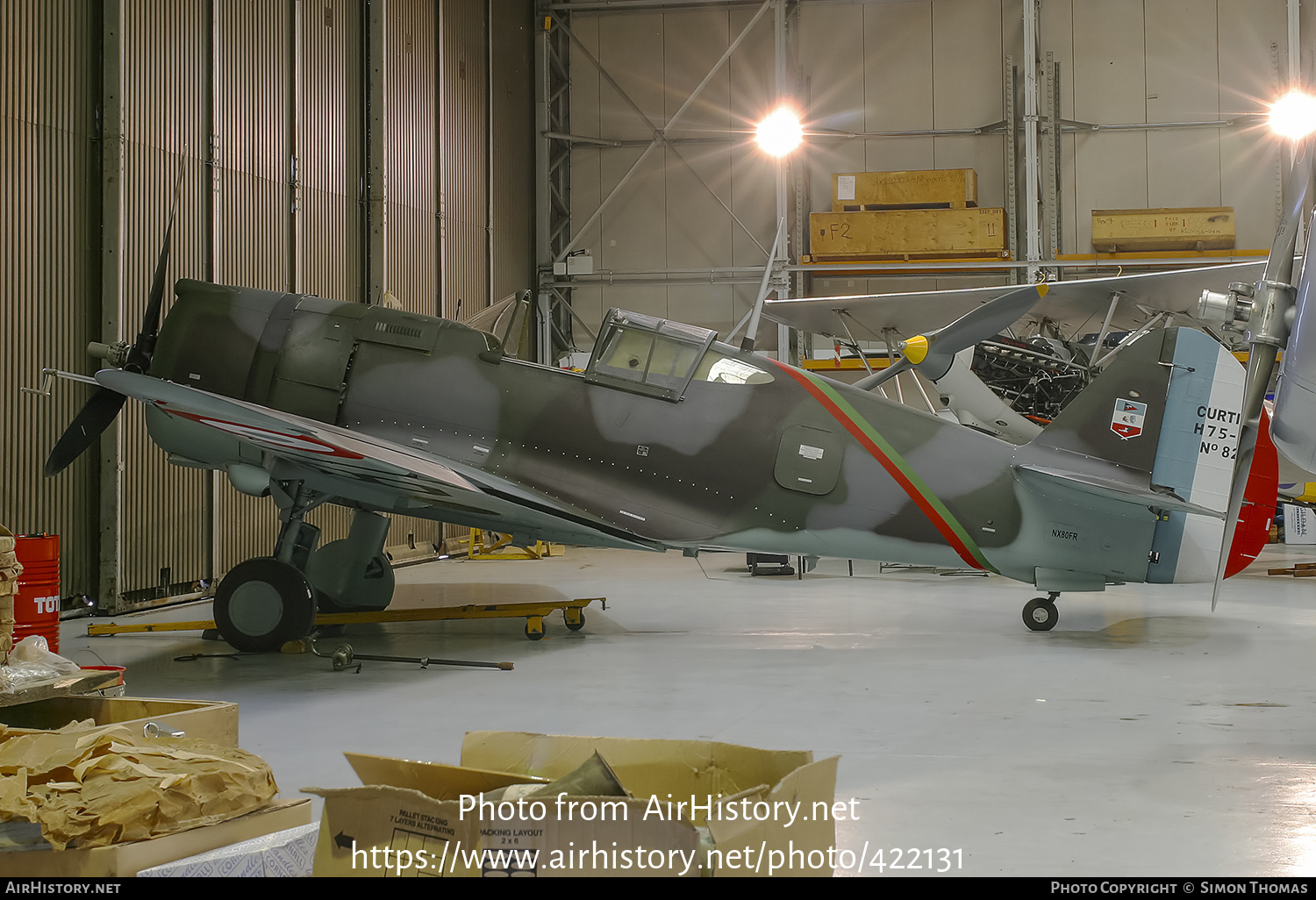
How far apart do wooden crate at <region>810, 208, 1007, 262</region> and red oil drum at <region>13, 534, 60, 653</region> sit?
13.9m

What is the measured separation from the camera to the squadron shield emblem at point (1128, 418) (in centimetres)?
744

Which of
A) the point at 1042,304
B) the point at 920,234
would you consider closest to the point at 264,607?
the point at 1042,304

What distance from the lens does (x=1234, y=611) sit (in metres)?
8.98

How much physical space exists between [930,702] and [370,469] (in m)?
3.41

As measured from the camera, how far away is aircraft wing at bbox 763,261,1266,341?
11055 millimetres

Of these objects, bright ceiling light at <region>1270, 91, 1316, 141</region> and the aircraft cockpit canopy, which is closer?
the aircraft cockpit canopy

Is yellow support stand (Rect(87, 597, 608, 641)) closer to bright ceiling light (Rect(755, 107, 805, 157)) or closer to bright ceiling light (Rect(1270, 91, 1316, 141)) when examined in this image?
bright ceiling light (Rect(755, 107, 805, 157))

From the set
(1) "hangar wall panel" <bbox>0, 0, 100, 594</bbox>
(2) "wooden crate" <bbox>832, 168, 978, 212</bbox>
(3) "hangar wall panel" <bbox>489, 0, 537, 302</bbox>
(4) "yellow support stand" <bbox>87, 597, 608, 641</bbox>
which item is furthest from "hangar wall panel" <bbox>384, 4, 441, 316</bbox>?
(4) "yellow support stand" <bbox>87, 597, 608, 641</bbox>

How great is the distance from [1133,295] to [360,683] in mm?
9036

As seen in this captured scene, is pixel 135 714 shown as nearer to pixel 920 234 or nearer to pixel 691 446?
pixel 691 446

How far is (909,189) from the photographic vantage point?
1767 cm

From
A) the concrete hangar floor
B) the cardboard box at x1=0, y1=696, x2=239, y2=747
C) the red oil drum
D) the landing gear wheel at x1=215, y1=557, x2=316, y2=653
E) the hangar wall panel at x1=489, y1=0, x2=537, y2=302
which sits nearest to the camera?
the concrete hangar floor

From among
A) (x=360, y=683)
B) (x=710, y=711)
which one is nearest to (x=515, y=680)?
(x=360, y=683)

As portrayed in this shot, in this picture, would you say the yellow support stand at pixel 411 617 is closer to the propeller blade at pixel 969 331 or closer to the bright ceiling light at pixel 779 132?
the propeller blade at pixel 969 331
